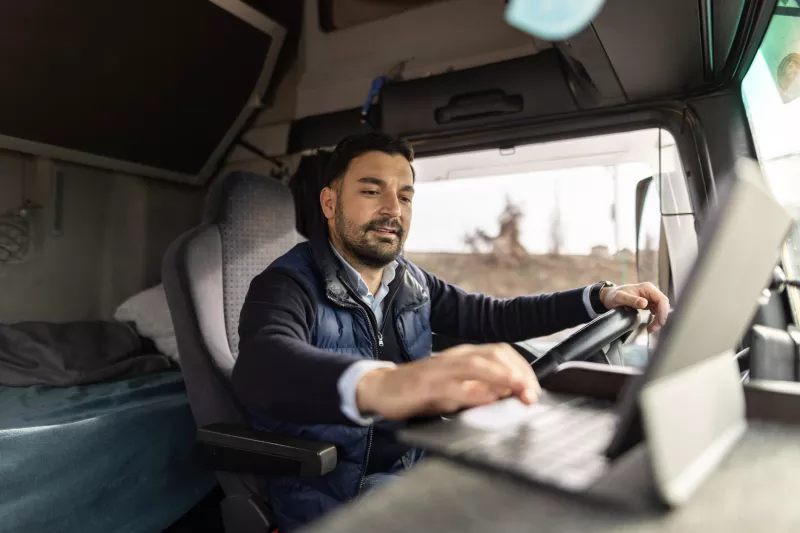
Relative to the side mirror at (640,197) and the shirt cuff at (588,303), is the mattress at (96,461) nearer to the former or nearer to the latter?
the shirt cuff at (588,303)

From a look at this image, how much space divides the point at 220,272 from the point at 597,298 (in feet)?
3.21

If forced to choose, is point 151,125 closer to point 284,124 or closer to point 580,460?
point 284,124

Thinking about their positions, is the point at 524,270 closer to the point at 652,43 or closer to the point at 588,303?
the point at 588,303

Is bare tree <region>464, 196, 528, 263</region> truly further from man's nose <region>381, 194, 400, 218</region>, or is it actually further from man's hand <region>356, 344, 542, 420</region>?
man's hand <region>356, 344, 542, 420</region>

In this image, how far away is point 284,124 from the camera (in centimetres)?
245

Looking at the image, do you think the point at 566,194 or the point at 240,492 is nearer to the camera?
the point at 240,492

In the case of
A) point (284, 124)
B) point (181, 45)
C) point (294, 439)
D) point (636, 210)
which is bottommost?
point (294, 439)

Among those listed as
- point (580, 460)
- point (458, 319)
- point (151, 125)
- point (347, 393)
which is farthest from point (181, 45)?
point (580, 460)

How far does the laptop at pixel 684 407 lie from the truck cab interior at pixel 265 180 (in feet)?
0.16

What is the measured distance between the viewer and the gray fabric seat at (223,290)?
1.22m

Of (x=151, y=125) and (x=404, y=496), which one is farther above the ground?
(x=151, y=125)

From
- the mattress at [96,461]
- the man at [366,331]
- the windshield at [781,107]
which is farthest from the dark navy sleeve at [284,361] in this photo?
the windshield at [781,107]

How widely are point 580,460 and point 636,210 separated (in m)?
1.34

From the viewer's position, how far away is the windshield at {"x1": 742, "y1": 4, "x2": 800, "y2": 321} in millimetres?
1175
